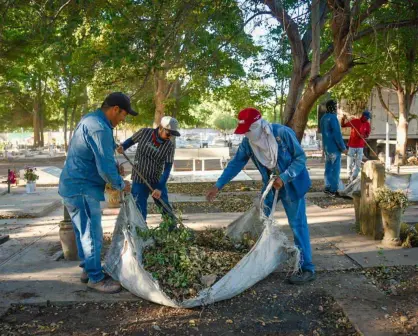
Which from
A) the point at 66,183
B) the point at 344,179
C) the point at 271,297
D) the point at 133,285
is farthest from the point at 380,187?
the point at 344,179

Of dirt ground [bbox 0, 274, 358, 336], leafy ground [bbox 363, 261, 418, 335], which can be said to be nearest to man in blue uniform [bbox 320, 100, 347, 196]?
leafy ground [bbox 363, 261, 418, 335]

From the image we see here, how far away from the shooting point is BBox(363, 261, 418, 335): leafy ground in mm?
3266

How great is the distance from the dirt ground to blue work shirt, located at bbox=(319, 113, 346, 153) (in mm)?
4854

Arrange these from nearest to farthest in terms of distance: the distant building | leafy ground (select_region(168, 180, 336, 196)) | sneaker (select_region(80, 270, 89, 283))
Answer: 1. sneaker (select_region(80, 270, 89, 283))
2. leafy ground (select_region(168, 180, 336, 196))
3. the distant building

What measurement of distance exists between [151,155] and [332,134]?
4.30 m

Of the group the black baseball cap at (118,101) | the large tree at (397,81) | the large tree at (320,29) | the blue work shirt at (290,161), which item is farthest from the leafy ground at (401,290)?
the large tree at (397,81)

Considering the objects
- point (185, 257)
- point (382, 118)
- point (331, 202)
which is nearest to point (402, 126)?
point (382, 118)

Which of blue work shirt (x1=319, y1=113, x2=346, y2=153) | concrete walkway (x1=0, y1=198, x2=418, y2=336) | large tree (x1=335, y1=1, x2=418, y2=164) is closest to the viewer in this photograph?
concrete walkway (x1=0, y1=198, x2=418, y2=336)

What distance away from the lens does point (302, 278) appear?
410cm

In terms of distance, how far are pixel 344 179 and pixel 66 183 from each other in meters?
9.57

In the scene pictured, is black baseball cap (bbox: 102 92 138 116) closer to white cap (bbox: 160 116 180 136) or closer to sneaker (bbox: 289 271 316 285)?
white cap (bbox: 160 116 180 136)

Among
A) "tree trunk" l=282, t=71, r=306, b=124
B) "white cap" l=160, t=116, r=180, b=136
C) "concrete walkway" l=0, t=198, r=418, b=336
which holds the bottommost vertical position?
"concrete walkway" l=0, t=198, r=418, b=336

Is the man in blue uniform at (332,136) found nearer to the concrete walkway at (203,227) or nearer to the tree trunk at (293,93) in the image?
the tree trunk at (293,93)

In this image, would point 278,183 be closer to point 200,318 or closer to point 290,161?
point 290,161
